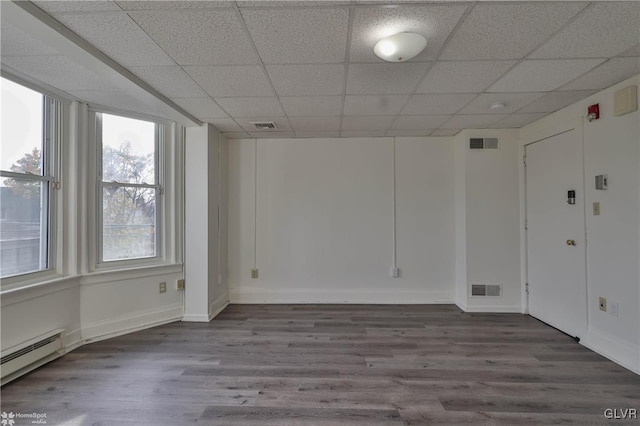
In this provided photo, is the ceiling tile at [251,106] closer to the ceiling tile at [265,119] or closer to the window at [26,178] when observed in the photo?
the ceiling tile at [265,119]

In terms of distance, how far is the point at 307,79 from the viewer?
7.57ft

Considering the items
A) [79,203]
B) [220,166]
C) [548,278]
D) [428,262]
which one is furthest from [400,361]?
[79,203]

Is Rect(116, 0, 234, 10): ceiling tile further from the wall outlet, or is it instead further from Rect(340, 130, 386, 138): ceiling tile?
the wall outlet

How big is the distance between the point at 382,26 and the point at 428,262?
317 centimetres

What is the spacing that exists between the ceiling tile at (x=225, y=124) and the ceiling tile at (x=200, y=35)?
48.9 inches

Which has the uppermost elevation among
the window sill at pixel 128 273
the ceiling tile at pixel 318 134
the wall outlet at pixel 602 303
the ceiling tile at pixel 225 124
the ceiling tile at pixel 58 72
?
the ceiling tile at pixel 58 72

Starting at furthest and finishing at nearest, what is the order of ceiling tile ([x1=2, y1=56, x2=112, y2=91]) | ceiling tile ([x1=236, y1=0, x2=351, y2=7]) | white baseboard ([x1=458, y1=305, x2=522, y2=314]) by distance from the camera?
white baseboard ([x1=458, y1=305, x2=522, y2=314]) → ceiling tile ([x1=2, y1=56, x2=112, y2=91]) → ceiling tile ([x1=236, y1=0, x2=351, y2=7])

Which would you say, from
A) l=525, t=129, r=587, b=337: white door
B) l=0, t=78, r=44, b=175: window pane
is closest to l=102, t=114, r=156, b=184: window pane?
l=0, t=78, r=44, b=175: window pane

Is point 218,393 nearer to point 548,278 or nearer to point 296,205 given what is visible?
point 296,205

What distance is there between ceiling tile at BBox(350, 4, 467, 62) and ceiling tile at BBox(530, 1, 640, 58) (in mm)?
719

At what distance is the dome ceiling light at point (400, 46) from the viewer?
67.6 inches

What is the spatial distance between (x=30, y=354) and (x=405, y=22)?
364cm

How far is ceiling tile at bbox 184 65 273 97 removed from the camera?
2156 millimetres

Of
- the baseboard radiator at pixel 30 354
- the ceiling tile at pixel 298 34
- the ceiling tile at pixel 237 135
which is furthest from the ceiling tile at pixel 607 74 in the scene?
the baseboard radiator at pixel 30 354
